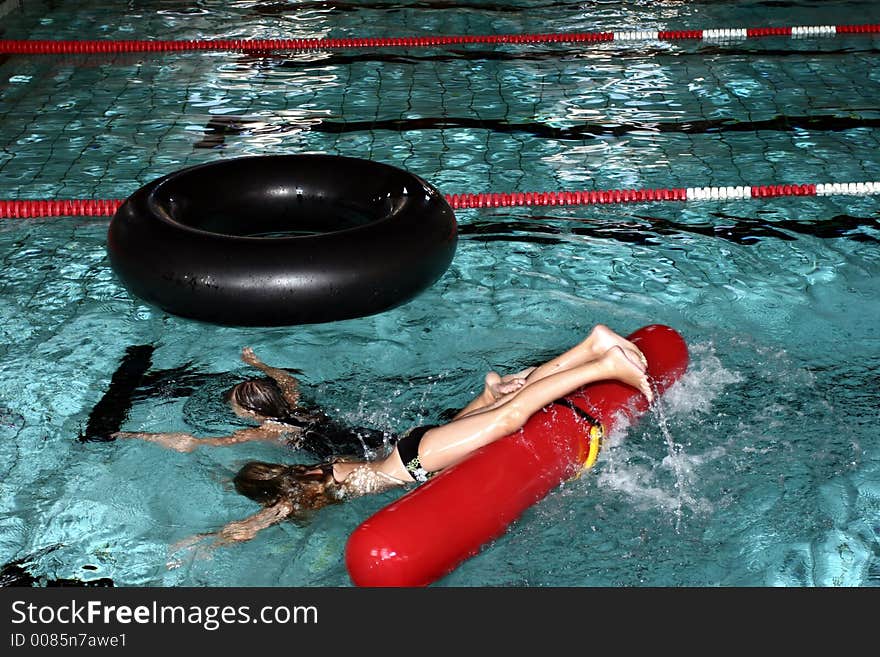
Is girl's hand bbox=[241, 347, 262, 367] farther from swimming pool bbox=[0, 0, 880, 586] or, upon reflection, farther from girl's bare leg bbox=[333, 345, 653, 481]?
girl's bare leg bbox=[333, 345, 653, 481]

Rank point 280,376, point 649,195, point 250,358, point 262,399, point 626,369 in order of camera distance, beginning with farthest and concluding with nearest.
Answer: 1. point 649,195
2. point 250,358
3. point 280,376
4. point 262,399
5. point 626,369

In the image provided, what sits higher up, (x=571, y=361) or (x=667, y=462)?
(x=571, y=361)

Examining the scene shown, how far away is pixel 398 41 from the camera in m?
8.27

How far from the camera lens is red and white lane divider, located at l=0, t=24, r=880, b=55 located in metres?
8.08

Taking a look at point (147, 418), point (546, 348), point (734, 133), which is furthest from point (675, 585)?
point (734, 133)

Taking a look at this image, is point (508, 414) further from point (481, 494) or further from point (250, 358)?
point (250, 358)

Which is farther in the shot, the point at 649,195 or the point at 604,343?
the point at 649,195

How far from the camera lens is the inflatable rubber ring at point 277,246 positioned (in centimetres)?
353

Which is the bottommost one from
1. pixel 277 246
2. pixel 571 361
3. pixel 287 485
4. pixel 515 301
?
pixel 515 301

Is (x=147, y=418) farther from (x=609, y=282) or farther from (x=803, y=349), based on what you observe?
(x=803, y=349)

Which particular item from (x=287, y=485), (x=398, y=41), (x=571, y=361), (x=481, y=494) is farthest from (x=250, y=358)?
(x=398, y=41)

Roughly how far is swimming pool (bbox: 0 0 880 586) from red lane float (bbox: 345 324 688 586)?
0.13 meters

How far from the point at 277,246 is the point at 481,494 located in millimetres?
1274
